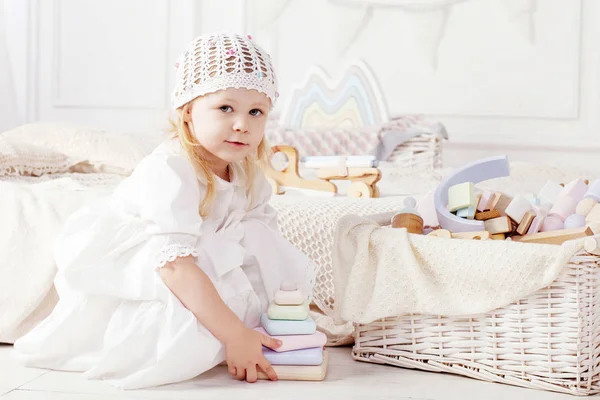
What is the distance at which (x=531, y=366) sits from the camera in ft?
4.35

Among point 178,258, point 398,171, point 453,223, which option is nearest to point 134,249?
point 178,258

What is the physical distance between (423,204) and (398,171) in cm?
106

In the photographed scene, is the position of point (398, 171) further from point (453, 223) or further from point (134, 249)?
point (134, 249)

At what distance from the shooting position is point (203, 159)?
4.83 feet

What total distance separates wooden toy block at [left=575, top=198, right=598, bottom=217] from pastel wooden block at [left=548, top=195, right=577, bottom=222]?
0.02m

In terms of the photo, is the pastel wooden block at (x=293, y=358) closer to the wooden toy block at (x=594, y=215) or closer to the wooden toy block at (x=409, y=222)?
the wooden toy block at (x=409, y=222)

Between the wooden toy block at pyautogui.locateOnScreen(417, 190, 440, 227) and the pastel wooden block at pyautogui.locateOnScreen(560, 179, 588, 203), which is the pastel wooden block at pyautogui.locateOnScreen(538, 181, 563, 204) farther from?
the wooden toy block at pyautogui.locateOnScreen(417, 190, 440, 227)

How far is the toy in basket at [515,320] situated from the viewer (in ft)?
4.21

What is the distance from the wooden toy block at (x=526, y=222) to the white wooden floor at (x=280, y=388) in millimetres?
299

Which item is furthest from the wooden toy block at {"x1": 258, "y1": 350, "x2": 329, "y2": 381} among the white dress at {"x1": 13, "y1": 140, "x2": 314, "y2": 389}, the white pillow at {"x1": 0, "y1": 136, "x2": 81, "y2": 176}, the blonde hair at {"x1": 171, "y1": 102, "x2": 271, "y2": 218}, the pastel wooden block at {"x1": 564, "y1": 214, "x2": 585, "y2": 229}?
the white pillow at {"x1": 0, "y1": 136, "x2": 81, "y2": 176}

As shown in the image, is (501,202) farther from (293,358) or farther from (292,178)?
(292,178)

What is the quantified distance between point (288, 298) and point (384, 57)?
2.56m

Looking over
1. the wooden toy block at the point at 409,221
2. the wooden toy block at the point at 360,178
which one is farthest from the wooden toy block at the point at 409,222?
the wooden toy block at the point at 360,178

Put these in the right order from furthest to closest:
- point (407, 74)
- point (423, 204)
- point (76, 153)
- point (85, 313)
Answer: point (407, 74) < point (76, 153) < point (423, 204) < point (85, 313)
